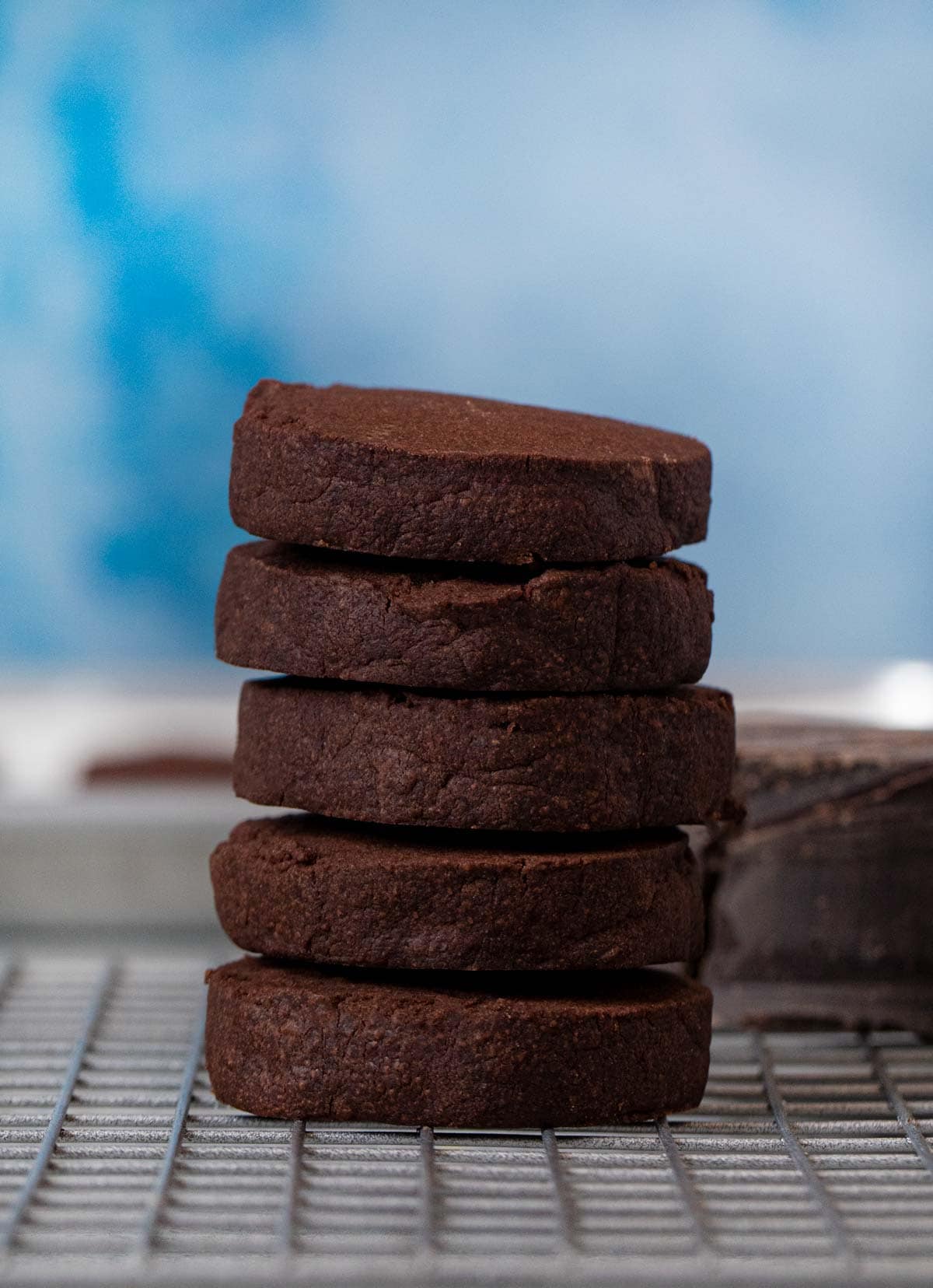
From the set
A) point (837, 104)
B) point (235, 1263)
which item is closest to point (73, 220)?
point (837, 104)

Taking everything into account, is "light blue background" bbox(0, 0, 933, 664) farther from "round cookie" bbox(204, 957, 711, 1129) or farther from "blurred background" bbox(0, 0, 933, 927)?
"round cookie" bbox(204, 957, 711, 1129)

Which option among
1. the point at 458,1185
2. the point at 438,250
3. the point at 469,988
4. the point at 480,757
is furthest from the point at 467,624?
A: the point at 438,250

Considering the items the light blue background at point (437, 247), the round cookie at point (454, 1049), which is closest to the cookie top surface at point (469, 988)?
the round cookie at point (454, 1049)

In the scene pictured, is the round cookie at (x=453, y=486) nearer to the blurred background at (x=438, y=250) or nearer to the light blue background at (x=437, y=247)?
the blurred background at (x=438, y=250)

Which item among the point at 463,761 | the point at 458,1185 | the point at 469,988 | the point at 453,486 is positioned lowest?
the point at 458,1185

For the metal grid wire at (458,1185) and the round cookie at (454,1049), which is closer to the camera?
the metal grid wire at (458,1185)

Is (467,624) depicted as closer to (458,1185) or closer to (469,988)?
(469,988)

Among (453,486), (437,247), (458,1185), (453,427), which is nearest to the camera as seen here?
(458,1185)
